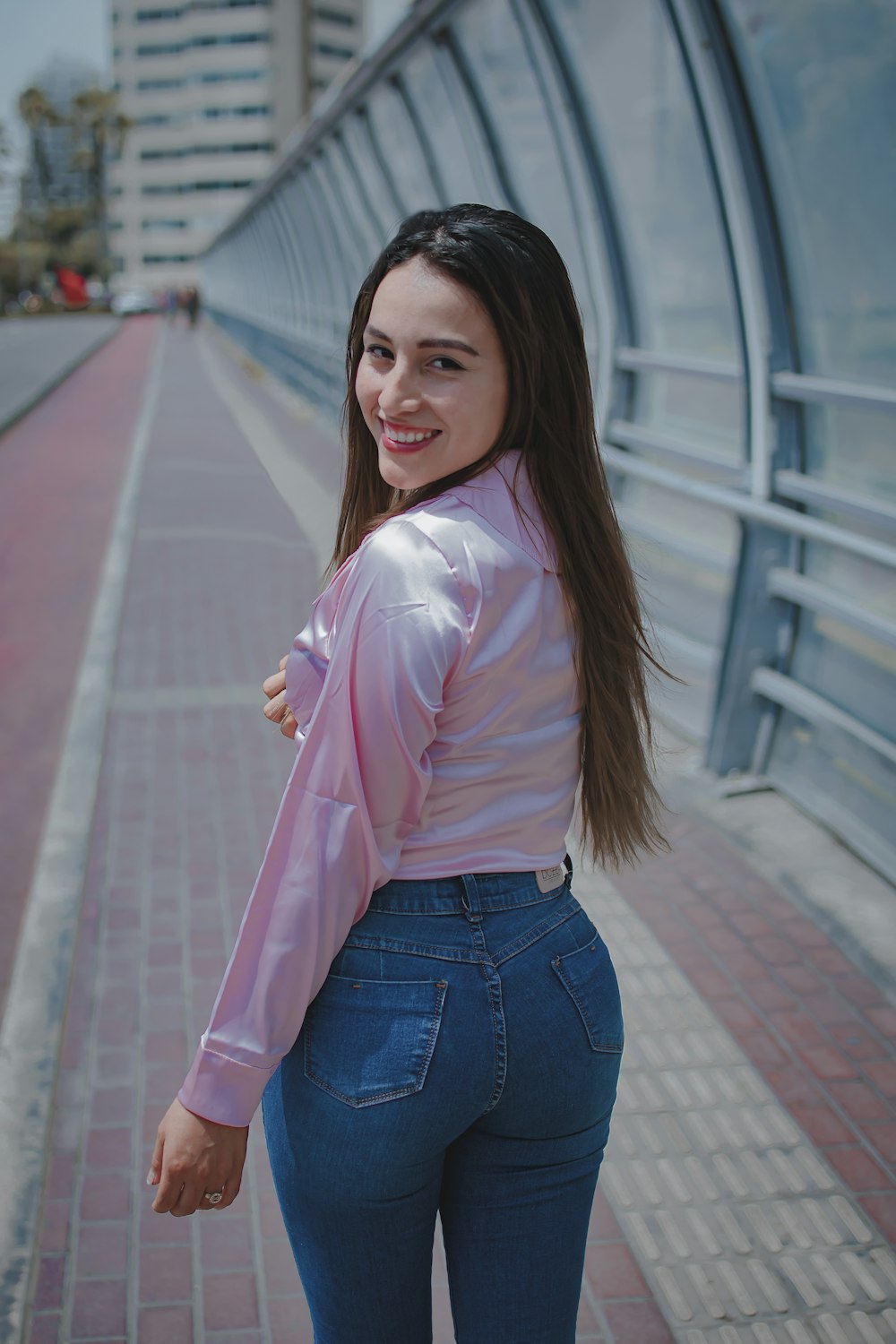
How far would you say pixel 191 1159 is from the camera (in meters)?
1.33

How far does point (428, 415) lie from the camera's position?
1390mm

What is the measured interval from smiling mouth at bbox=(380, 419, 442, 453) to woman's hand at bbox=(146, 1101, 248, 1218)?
0.78 meters

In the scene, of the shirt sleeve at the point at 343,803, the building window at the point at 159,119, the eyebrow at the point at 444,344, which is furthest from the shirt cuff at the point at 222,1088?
the building window at the point at 159,119

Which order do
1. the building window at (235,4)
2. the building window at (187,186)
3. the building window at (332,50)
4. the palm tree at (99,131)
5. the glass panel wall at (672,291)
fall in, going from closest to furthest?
the glass panel wall at (672,291) < the palm tree at (99,131) < the building window at (235,4) < the building window at (187,186) < the building window at (332,50)

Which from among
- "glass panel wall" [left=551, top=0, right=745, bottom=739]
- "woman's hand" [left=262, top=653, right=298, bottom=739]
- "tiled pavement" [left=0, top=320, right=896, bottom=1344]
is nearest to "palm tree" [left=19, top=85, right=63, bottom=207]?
"glass panel wall" [left=551, top=0, right=745, bottom=739]

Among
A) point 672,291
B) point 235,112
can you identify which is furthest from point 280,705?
point 235,112

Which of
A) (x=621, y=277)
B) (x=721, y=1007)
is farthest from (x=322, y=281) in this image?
(x=721, y=1007)

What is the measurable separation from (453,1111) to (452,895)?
0.23 metres

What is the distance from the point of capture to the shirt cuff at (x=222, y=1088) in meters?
1.30

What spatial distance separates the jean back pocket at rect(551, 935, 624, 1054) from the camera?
142 centimetres

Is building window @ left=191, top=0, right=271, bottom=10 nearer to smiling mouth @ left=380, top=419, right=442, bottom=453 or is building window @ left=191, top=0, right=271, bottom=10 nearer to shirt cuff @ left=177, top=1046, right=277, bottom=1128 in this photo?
smiling mouth @ left=380, top=419, right=442, bottom=453

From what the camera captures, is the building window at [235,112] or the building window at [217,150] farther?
the building window at [217,150]

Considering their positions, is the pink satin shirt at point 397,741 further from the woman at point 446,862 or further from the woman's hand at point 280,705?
the woman's hand at point 280,705

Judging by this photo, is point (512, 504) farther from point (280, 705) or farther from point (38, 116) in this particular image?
point (38, 116)
